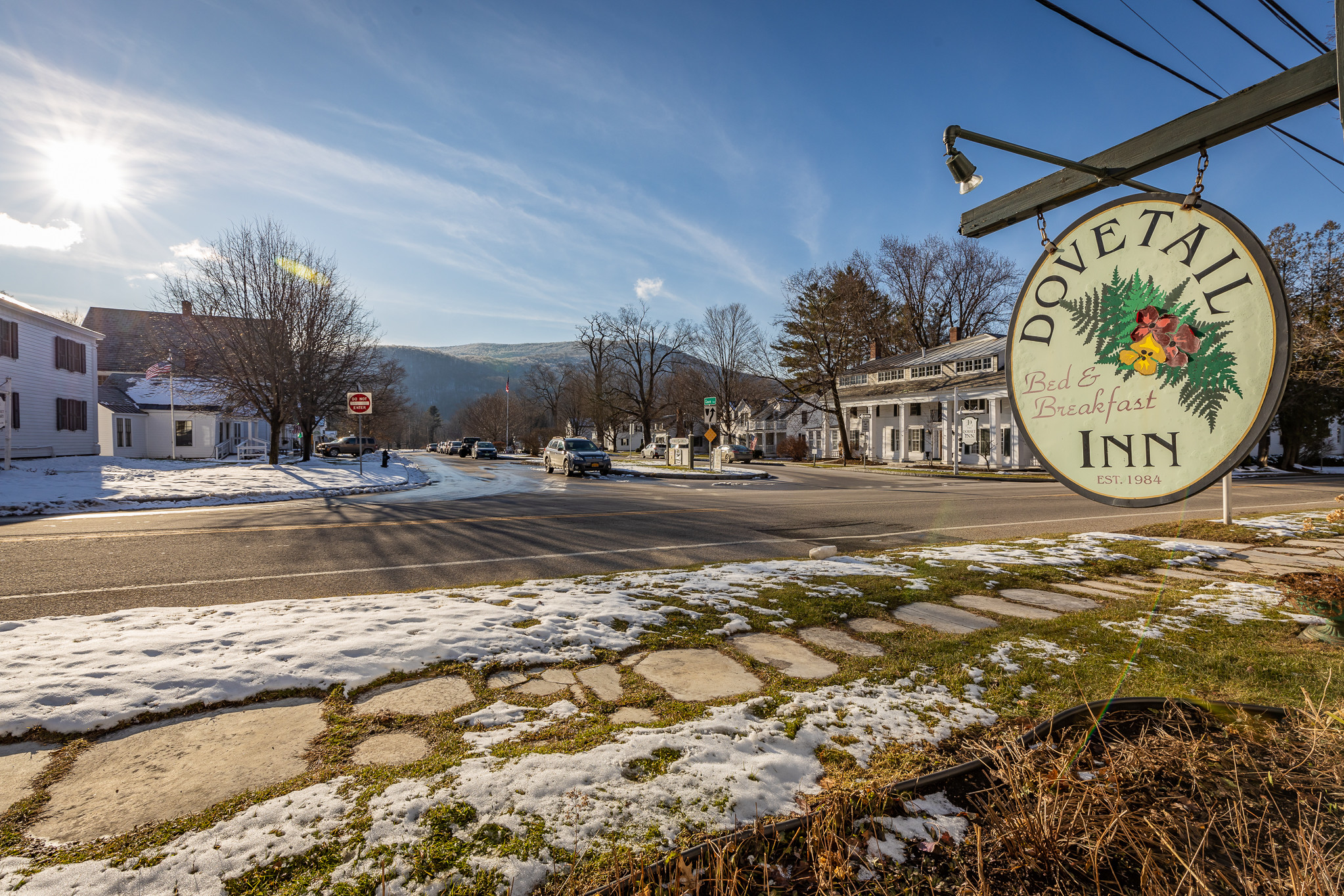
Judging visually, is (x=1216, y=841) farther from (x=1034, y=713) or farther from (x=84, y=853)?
(x=84, y=853)

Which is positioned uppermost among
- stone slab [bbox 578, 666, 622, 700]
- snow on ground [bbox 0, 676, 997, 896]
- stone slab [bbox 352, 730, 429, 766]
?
snow on ground [bbox 0, 676, 997, 896]

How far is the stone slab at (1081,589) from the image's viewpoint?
5551 millimetres

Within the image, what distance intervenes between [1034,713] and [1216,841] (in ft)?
3.05

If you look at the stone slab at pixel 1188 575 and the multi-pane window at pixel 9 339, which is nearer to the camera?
the stone slab at pixel 1188 575

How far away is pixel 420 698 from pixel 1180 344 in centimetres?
369

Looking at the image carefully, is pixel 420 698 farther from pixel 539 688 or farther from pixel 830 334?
pixel 830 334

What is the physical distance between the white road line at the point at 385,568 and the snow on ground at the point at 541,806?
17.5 feet

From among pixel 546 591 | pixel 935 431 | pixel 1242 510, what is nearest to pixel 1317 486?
pixel 1242 510

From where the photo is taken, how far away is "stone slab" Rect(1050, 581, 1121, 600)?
555 centimetres

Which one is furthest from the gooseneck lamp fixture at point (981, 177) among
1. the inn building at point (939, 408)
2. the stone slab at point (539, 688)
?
the inn building at point (939, 408)

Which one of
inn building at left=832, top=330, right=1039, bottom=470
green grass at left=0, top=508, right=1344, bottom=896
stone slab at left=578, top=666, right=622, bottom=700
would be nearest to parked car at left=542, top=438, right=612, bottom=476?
inn building at left=832, top=330, right=1039, bottom=470

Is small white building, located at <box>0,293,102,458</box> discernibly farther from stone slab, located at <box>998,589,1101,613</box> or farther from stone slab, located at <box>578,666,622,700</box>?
stone slab, located at <box>998,589,1101,613</box>

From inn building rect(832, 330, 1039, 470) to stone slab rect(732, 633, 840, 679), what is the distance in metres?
30.9

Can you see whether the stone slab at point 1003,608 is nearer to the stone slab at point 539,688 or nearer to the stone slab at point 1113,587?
the stone slab at point 1113,587
